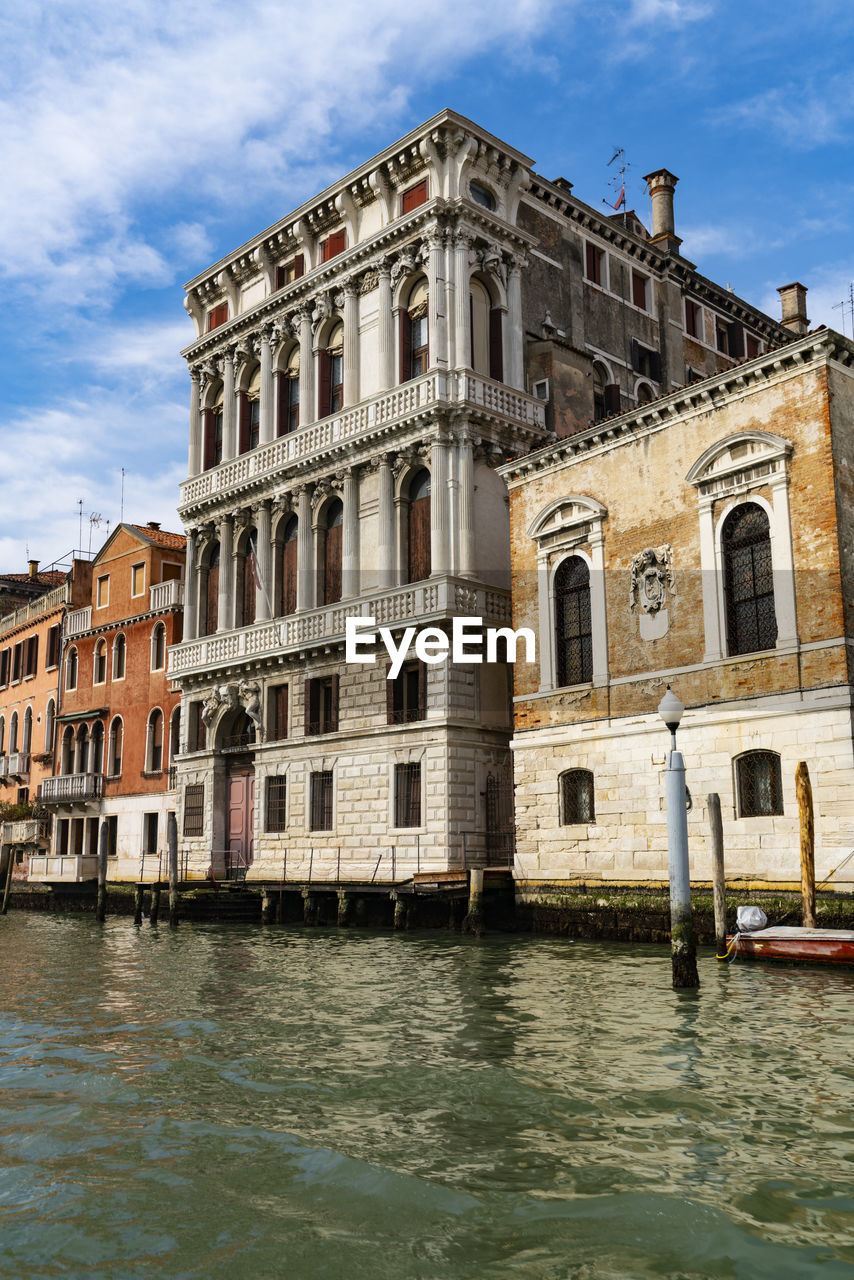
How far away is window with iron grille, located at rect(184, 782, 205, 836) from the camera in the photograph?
2766 centimetres

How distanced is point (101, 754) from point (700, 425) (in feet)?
73.3

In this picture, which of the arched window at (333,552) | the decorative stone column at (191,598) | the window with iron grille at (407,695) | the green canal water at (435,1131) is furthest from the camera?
the decorative stone column at (191,598)

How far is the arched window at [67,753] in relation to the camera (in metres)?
35.3

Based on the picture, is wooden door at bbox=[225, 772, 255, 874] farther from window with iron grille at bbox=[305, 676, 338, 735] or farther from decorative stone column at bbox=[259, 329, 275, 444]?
decorative stone column at bbox=[259, 329, 275, 444]

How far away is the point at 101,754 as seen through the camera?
3397 cm

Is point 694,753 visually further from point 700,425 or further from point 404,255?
point 404,255

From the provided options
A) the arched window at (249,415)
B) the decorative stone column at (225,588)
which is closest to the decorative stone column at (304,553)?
the decorative stone column at (225,588)

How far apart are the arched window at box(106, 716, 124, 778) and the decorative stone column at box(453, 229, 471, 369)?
52.3 feet

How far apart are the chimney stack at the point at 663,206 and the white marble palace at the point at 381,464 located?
14 cm

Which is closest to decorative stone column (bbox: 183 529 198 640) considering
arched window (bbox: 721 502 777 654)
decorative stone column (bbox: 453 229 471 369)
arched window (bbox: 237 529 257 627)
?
arched window (bbox: 237 529 257 627)

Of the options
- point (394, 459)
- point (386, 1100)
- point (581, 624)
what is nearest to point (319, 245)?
point (394, 459)

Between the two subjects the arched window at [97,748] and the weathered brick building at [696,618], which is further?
the arched window at [97,748]

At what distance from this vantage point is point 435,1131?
6.67 meters

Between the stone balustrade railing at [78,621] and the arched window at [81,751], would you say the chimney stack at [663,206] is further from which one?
the arched window at [81,751]
